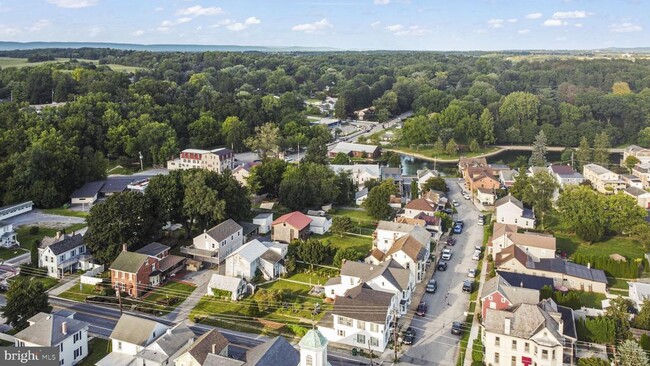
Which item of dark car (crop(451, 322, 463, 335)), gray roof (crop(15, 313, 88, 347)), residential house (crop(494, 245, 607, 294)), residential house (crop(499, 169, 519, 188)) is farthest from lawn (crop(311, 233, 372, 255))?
residential house (crop(499, 169, 519, 188))

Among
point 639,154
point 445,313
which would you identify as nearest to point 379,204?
point 445,313

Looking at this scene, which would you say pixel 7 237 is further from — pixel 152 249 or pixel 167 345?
pixel 167 345

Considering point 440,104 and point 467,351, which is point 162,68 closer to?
point 440,104

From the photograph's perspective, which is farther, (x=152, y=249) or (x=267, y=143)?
(x=267, y=143)

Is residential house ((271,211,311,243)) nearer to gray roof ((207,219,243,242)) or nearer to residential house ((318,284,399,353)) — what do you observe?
gray roof ((207,219,243,242))

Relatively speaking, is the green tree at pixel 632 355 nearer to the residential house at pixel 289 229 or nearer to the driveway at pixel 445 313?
the driveway at pixel 445 313

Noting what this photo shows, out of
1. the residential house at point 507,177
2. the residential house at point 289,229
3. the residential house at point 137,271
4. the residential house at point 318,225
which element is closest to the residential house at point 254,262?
the residential house at point 137,271

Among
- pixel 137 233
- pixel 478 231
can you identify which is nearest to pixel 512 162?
pixel 478 231
